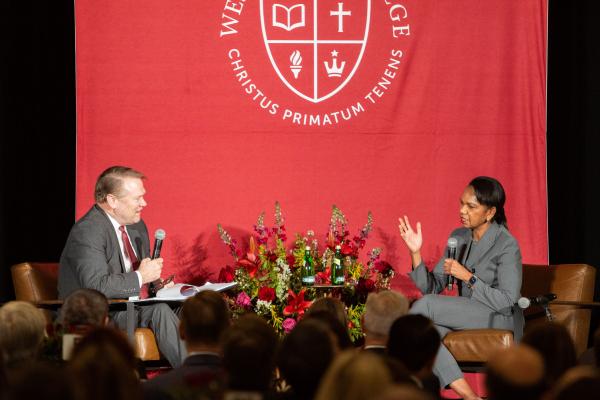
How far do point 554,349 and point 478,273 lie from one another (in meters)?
2.54

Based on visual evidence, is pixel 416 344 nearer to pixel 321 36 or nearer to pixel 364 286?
pixel 364 286

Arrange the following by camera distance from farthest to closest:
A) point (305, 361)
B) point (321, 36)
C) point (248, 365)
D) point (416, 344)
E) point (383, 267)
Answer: point (321, 36), point (383, 267), point (416, 344), point (305, 361), point (248, 365)

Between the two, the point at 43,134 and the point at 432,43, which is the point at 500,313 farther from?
the point at 43,134

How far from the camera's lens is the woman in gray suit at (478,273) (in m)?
5.15

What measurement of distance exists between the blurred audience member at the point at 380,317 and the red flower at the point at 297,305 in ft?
5.12

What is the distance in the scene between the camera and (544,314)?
5426 millimetres

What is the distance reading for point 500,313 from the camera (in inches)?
204

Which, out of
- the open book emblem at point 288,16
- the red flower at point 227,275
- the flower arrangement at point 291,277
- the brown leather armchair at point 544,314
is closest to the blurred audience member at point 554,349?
the brown leather armchair at point 544,314

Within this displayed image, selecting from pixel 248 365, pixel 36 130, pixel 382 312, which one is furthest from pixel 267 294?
pixel 248 365

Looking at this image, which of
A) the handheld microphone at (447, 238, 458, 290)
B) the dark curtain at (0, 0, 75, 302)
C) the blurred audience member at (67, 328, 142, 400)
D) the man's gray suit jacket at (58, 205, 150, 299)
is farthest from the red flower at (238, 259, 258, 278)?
the blurred audience member at (67, 328, 142, 400)

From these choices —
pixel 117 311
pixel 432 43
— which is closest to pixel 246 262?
pixel 117 311

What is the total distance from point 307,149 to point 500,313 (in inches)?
69.1

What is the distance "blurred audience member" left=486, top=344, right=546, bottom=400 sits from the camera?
2.18 metres

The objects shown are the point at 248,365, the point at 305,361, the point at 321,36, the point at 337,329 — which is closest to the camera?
the point at 248,365
